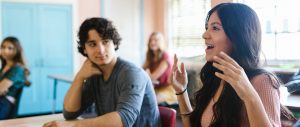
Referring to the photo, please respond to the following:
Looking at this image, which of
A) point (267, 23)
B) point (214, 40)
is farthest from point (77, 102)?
point (267, 23)

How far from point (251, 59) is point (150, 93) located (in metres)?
0.65

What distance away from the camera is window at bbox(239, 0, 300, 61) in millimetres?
3186

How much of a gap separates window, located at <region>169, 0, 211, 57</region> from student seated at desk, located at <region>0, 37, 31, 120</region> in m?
2.85

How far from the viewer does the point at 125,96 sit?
1260mm

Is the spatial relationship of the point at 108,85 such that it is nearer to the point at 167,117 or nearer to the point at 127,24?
the point at 167,117

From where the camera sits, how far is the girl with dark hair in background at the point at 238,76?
803 millimetres

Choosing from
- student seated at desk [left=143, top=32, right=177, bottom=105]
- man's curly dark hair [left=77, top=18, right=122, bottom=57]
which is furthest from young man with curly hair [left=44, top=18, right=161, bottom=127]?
student seated at desk [left=143, top=32, right=177, bottom=105]

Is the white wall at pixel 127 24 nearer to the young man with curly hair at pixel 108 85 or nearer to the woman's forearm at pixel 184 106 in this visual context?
the young man with curly hair at pixel 108 85

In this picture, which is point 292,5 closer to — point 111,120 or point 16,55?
point 111,120

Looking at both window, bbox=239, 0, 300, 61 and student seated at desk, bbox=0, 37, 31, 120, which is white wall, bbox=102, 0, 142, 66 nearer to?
student seated at desk, bbox=0, 37, 31, 120


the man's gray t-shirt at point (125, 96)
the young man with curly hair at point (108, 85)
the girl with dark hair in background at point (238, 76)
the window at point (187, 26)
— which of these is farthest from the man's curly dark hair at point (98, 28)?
the window at point (187, 26)

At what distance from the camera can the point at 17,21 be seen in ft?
13.4

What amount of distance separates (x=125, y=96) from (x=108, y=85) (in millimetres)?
265

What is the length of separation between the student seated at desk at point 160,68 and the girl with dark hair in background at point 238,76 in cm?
181
